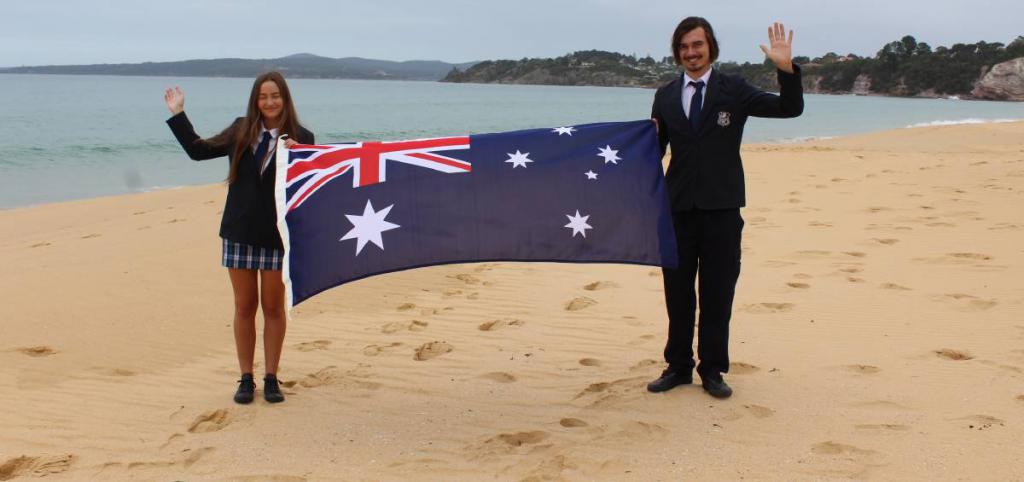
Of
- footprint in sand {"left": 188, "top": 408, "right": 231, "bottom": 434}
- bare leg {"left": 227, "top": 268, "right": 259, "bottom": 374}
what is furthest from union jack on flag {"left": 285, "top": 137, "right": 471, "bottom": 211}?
footprint in sand {"left": 188, "top": 408, "right": 231, "bottom": 434}

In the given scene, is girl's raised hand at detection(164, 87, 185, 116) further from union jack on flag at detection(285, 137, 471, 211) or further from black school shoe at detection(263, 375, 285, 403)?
black school shoe at detection(263, 375, 285, 403)

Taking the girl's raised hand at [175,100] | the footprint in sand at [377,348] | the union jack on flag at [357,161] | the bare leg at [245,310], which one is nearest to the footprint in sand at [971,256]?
the footprint in sand at [377,348]

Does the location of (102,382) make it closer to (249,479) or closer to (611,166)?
(249,479)

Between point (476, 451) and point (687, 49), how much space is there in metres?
2.30

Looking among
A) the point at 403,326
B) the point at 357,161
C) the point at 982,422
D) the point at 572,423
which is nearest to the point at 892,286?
the point at 982,422

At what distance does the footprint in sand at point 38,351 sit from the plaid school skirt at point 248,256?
7.06 ft

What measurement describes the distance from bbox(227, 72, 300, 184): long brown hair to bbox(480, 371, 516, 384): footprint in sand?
1.86 meters

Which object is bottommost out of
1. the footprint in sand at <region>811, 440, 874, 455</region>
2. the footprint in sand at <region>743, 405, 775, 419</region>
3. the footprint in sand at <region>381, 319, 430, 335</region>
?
the footprint in sand at <region>381, 319, 430, 335</region>

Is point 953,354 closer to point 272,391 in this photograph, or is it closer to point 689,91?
point 689,91

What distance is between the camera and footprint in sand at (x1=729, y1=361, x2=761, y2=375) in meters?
5.13

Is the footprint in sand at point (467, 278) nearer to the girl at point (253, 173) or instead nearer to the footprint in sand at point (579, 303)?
the footprint in sand at point (579, 303)

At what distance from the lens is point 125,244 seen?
976cm

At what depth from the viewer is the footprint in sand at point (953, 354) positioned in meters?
5.16

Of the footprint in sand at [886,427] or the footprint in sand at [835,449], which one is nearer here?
the footprint in sand at [835,449]
